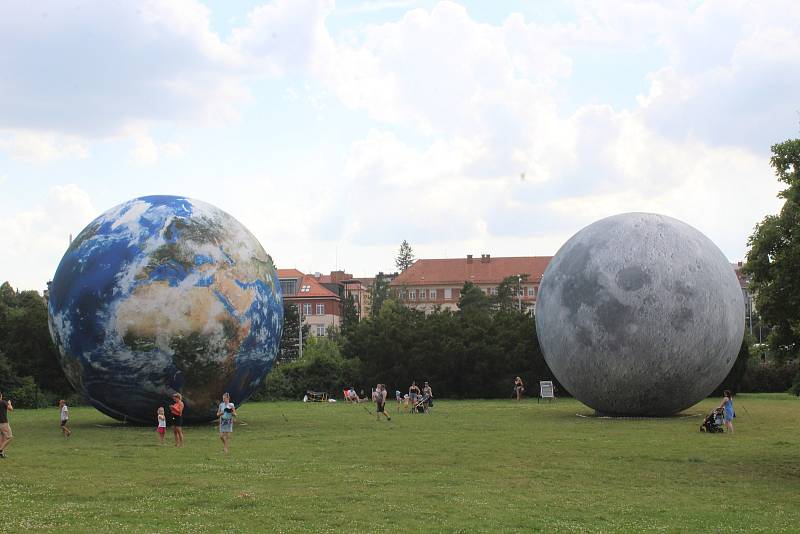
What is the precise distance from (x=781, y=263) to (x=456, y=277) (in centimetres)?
12017

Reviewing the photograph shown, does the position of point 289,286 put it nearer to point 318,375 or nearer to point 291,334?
point 291,334

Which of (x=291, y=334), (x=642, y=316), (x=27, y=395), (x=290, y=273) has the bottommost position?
(x=27, y=395)

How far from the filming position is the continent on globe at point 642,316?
27394 millimetres

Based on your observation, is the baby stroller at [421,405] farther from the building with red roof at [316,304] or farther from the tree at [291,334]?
the building with red roof at [316,304]

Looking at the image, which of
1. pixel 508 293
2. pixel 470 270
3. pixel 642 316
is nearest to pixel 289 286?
pixel 470 270

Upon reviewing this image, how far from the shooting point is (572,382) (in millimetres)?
29266

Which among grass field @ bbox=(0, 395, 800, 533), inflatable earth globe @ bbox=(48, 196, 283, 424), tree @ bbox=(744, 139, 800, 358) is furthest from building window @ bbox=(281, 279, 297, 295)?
tree @ bbox=(744, 139, 800, 358)

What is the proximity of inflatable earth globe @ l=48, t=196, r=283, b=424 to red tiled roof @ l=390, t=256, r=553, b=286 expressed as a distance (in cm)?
11105

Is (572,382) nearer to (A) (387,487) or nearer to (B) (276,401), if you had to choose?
(A) (387,487)

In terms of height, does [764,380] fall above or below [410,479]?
above

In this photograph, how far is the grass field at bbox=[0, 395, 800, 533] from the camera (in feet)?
41.9

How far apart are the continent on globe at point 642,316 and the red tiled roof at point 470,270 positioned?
107603 mm

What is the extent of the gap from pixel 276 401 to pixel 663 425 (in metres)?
23.8

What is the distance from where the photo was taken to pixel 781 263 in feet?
61.8
